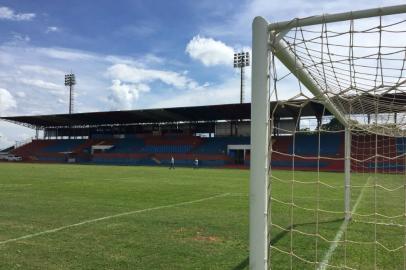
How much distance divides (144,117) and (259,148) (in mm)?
56193

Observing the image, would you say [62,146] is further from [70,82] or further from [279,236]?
[279,236]

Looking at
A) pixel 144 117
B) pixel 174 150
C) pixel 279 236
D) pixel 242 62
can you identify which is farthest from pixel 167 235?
pixel 242 62

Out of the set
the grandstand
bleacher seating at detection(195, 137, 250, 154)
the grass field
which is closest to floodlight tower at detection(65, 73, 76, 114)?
the grandstand

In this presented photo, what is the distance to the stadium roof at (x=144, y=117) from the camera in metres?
50.5

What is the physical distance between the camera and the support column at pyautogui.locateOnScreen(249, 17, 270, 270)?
3.51 metres

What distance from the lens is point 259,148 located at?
3.50 m

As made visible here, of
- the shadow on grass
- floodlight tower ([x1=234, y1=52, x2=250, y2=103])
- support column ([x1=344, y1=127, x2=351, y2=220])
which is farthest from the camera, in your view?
floodlight tower ([x1=234, y1=52, x2=250, y2=103])

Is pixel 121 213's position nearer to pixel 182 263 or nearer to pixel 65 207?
pixel 65 207

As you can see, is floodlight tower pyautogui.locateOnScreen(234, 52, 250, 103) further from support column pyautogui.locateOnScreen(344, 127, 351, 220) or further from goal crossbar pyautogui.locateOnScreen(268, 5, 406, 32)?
goal crossbar pyautogui.locateOnScreen(268, 5, 406, 32)

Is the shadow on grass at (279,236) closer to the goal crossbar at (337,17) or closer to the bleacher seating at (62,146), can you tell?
the goal crossbar at (337,17)

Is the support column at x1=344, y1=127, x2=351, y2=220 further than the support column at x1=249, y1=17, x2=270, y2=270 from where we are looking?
Yes

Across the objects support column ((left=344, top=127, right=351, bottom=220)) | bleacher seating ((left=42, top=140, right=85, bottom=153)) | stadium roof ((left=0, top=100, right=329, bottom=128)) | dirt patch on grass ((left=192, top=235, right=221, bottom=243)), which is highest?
stadium roof ((left=0, top=100, right=329, bottom=128))

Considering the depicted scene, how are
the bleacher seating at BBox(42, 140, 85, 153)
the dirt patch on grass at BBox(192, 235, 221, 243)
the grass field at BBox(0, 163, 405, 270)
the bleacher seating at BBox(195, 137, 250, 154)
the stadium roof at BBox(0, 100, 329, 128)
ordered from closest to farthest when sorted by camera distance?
the grass field at BBox(0, 163, 405, 270) → the dirt patch on grass at BBox(192, 235, 221, 243) → the stadium roof at BBox(0, 100, 329, 128) → the bleacher seating at BBox(195, 137, 250, 154) → the bleacher seating at BBox(42, 140, 85, 153)

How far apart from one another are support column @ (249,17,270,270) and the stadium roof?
4098 cm
